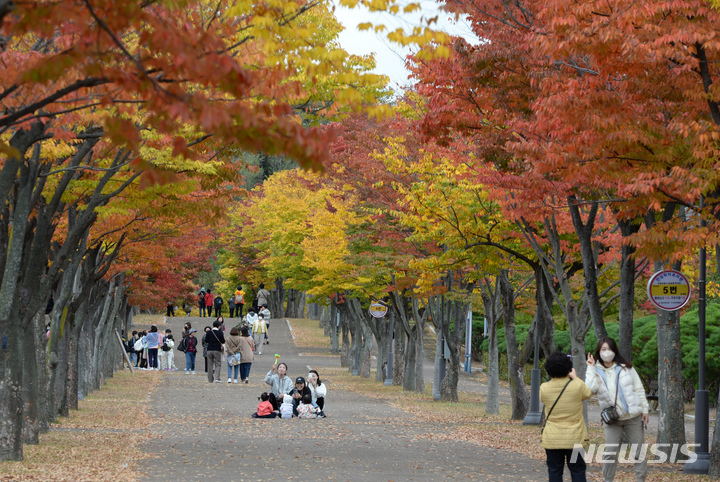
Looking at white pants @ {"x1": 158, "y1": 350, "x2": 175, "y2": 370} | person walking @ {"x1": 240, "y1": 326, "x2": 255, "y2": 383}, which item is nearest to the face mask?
person walking @ {"x1": 240, "y1": 326, "x2": 255, "y2": 383}

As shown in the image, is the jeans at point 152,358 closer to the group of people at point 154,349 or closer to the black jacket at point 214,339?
the group of people at point 154,349

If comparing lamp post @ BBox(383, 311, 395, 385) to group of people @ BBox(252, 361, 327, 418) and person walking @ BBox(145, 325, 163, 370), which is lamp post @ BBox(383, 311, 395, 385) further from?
group of people @ BBox(252, 361, 327, 418)

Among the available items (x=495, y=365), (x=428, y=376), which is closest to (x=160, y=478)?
Answer: (x=495, y=365)

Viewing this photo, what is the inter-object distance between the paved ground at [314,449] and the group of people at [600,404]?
191 cm

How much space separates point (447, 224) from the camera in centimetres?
1761

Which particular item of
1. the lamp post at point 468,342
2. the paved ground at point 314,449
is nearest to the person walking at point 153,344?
the lamp post at point 468,342

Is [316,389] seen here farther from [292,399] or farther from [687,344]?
[687,344]

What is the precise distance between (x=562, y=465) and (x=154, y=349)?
31.7 meters

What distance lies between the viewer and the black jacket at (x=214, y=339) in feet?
92.2

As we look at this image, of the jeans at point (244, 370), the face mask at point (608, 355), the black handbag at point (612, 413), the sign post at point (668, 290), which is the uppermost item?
the sign post at point (668, 290)

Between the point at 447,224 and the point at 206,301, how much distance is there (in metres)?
44.1

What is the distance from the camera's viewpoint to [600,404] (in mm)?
8664

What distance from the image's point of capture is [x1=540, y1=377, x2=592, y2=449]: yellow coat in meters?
7.89

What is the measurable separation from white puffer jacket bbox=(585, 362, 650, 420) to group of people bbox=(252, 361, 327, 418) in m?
9.98
